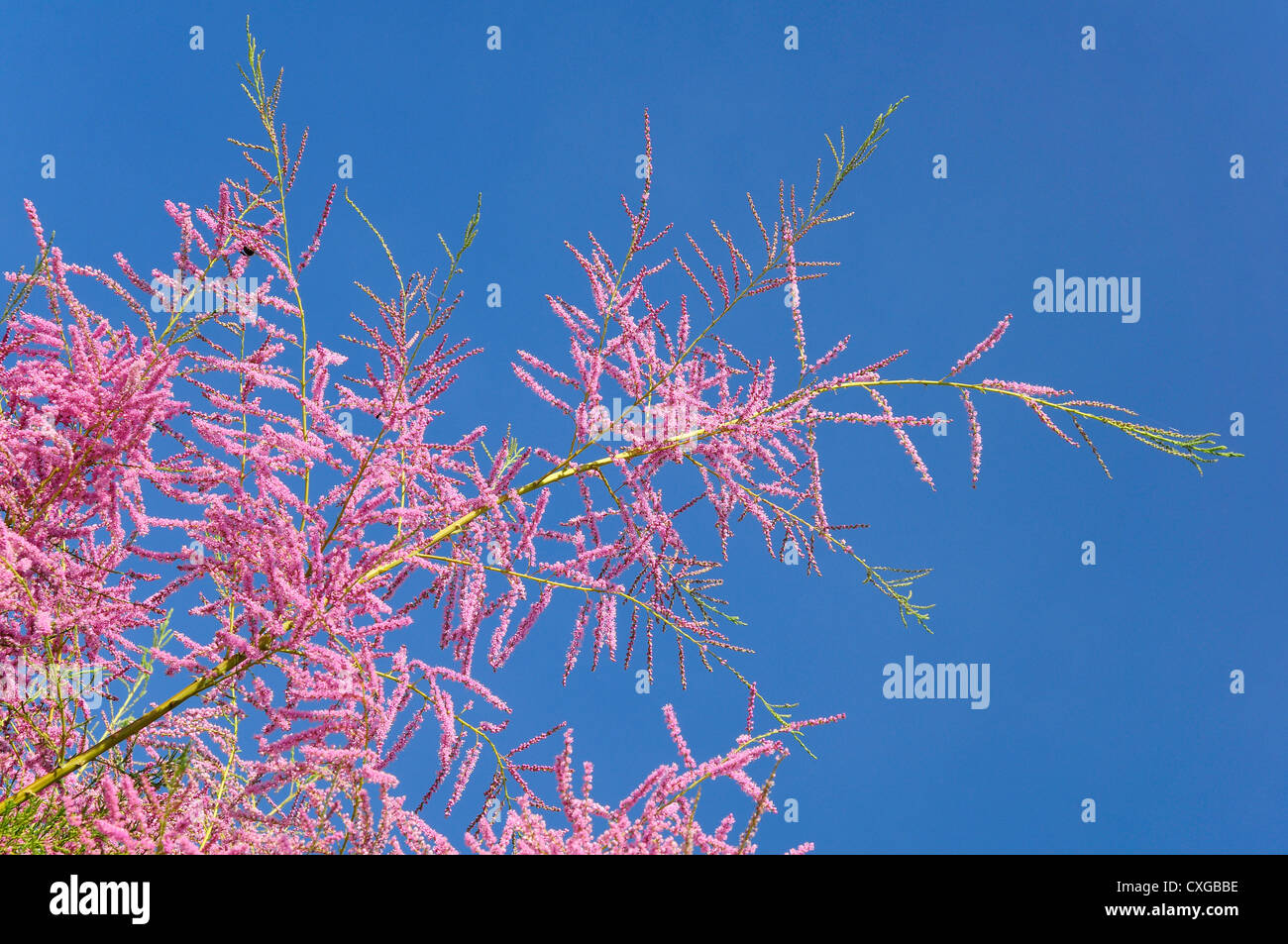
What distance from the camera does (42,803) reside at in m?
3.89

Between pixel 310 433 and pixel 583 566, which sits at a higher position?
pixel 310 433

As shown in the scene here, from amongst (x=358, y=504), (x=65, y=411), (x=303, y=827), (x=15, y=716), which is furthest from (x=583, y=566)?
(x=15, y=716)

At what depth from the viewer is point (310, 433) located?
3625 millimetres

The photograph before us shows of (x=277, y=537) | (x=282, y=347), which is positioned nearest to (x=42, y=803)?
(x=277, y=537)

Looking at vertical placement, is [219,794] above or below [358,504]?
below

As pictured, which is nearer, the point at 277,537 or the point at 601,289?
the point at 277,537
